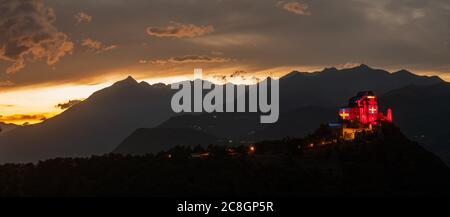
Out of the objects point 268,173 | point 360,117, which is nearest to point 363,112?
point 360,117

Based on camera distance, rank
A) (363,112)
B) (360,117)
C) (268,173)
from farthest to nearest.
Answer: (363,112)
(360,117)
(268,173)

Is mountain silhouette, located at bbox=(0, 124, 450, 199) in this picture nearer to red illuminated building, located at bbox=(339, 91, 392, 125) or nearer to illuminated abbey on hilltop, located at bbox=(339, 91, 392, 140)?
illuminated abbey on hilltop, located at bbox=(339, 91, 392, 140)

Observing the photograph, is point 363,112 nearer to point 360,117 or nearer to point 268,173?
point 360,117

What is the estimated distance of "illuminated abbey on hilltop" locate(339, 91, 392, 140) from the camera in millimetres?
164500

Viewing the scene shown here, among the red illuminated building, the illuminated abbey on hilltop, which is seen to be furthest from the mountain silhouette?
the red illuminated building

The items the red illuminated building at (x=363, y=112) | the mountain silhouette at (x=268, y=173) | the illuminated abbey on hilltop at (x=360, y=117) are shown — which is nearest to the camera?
the mountain silhouette at (x=268, y=173)

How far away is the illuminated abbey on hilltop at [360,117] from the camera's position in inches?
6476

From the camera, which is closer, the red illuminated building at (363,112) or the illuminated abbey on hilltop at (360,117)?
the illuminated abbey on hilltop at (360,117)

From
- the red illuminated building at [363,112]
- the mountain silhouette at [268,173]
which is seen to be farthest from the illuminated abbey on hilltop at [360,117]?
the mountain silhouette at [268,173]

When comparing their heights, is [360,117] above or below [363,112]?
below

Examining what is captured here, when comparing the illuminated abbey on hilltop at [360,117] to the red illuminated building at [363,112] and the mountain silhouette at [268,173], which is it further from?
the mountain silhouette at [268,173]

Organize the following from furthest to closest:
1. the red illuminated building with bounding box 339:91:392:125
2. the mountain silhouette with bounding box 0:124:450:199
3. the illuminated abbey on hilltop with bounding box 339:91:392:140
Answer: the red illuminated building with bounding box 339:91:392:125 → the illuminated abbey on hilltop with bounding box 339:91:392:140 → the mountain silhouette with bounding box 0:124:450:199

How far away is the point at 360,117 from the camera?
166 m

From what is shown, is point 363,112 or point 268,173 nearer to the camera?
point 268,173
